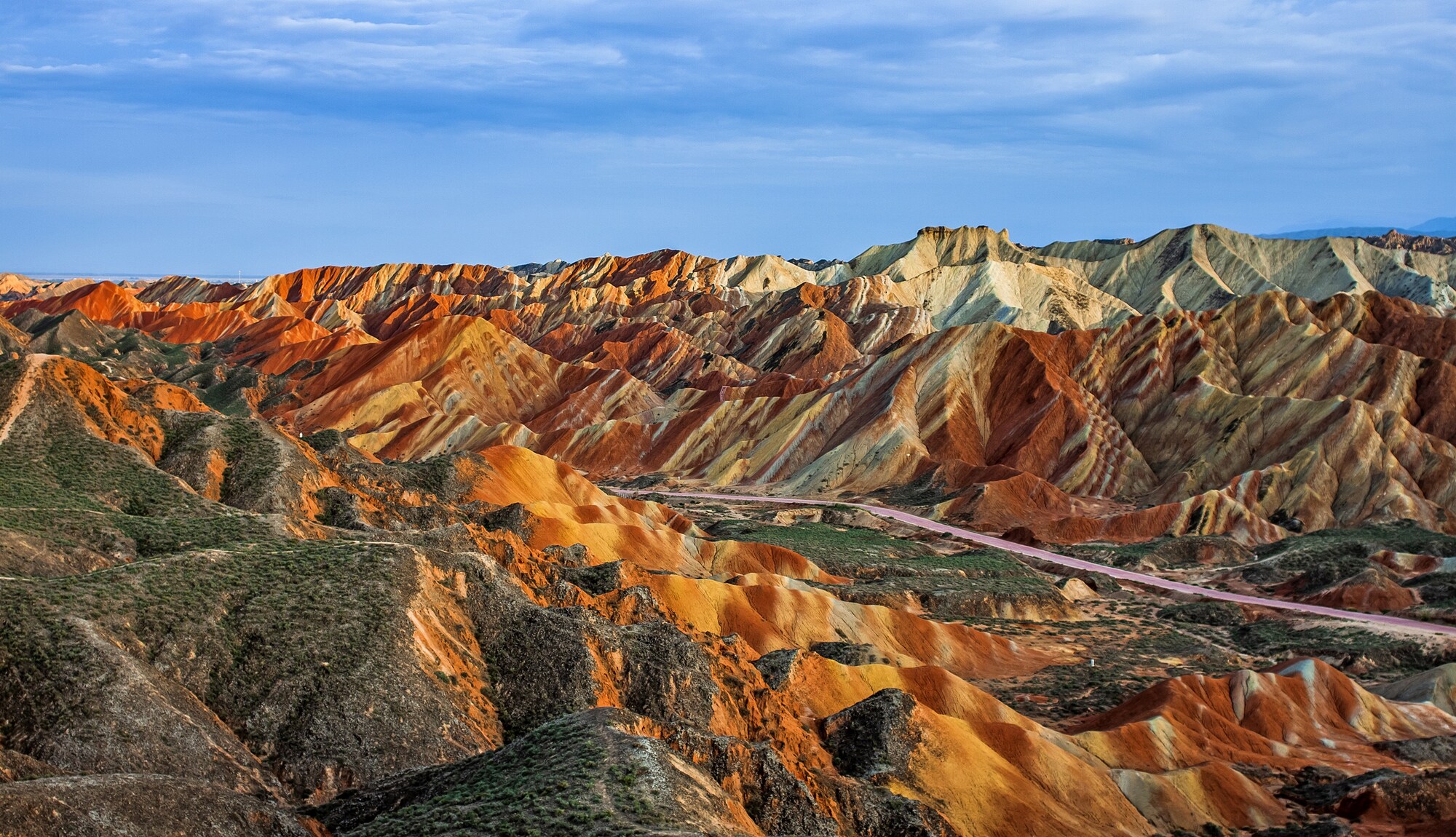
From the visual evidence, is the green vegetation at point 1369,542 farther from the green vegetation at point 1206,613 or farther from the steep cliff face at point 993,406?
the green vegetation at point 1206,613

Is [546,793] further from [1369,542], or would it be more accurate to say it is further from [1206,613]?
[1369,542]

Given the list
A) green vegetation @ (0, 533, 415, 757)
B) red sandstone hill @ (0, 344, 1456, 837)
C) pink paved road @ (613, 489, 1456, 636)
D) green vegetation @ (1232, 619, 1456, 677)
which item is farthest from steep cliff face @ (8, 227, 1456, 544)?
green vegetation @ (0, 533, 415, 757)

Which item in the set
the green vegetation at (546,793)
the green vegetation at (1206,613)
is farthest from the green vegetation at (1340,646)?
the green vegetation at (546,793)

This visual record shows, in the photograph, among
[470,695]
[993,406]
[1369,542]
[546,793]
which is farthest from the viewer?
[993,406]

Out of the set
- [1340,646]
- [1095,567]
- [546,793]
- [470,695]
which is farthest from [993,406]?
[546,793]

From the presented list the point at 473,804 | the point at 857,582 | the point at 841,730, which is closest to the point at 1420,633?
the point at 857,582

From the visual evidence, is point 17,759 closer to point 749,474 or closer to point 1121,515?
point 1121,515

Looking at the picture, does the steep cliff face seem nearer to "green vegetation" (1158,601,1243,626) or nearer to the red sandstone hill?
"green vegetation" (1158,601,1243,626)
